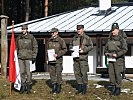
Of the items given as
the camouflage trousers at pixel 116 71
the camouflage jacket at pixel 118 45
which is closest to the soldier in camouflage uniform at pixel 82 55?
the camouflage jacket at pixel 118 45

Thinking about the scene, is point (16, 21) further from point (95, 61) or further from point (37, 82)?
point (37, 82)

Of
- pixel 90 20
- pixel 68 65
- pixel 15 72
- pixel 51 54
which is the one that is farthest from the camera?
pixel 90 20

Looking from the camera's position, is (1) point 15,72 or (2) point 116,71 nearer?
(2) point 116,71

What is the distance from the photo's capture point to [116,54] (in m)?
11.5

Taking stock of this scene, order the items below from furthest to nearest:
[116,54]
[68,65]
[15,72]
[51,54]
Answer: [68,65]
[15,72]
[51,54]
[116,54]

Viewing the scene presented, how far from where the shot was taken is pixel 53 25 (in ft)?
80.6

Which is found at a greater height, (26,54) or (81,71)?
(26,54)

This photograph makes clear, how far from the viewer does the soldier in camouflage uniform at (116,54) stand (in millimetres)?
11500

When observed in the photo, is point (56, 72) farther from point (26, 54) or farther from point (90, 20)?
point (90, 20)

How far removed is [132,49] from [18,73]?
1087 cm

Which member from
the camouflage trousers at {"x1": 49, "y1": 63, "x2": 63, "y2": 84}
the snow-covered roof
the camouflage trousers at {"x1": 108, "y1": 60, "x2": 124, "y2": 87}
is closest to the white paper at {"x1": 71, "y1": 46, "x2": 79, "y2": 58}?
the camouflage trousers at {"x1": 49, "y1": 63, "x2": 63, "y2": 84}

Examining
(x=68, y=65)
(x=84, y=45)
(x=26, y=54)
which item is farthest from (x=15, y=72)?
(x=68, y=65)

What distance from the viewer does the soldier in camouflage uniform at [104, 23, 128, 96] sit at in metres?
11.5

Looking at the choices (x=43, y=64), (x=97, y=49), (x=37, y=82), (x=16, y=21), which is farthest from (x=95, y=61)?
(x=16, y=21)
